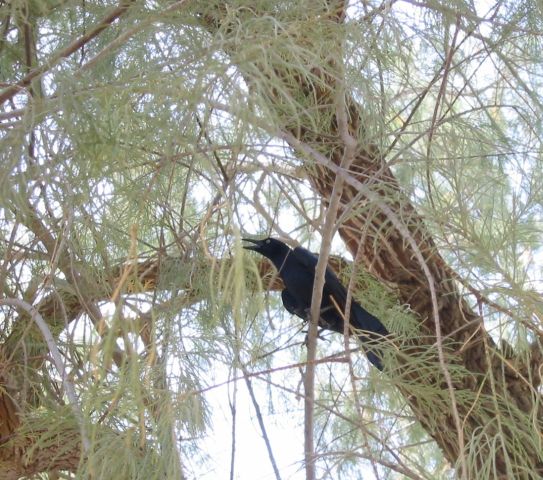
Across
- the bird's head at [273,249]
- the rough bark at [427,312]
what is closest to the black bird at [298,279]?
the bird's head at [273,249]

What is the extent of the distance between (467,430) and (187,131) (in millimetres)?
1046

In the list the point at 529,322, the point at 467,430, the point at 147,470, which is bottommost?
the point at 147,470

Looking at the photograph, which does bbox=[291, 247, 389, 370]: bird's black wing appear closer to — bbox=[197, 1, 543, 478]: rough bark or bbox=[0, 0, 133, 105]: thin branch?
bbox=[197, 1, 543, 478]: rough bark

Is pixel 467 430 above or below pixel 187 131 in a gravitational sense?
below

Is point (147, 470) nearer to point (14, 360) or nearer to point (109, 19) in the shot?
point (14, 360)

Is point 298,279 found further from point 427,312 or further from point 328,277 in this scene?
point 427,312

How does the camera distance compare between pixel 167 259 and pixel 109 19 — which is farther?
pixel 167 259

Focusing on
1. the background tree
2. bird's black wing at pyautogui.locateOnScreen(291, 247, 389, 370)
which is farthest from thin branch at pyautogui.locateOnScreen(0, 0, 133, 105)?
bird's black wing at pyautogui.locateOnScreen(291, 247, 389, 370)

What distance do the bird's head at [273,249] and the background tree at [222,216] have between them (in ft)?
0.21

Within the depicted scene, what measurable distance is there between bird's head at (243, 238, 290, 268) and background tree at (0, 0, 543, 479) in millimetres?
64

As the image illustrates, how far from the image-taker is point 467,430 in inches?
80.6

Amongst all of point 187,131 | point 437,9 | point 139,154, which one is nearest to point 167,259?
point 139,154

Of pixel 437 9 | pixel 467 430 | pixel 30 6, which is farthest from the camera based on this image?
pixel 467 430

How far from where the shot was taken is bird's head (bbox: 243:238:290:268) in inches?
96.3
